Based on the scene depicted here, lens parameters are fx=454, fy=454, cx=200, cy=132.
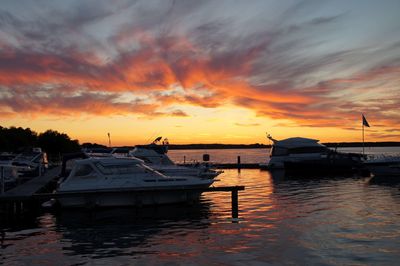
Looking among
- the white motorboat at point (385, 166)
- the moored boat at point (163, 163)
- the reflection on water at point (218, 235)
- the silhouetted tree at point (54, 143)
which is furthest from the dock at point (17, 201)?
the silhouetted tree at point (54, 143)

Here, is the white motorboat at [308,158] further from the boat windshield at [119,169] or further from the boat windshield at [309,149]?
the boat windshield at [119,169]

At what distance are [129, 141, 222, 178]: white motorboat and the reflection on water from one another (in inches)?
247

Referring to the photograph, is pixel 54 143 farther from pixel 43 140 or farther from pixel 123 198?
pixel 123 198

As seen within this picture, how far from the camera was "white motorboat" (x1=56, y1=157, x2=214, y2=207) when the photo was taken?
23062 mm

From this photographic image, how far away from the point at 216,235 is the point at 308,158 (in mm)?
41740

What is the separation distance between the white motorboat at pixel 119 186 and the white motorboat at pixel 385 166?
25.1m

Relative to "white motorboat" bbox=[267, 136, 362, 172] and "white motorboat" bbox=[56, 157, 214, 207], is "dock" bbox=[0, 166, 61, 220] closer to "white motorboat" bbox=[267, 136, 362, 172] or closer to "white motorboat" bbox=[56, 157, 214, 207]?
"white motorboat" bbox=[56, 157, 214, 207]

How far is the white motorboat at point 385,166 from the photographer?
42781 mm

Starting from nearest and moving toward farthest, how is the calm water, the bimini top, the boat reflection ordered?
1. the calm water
2. the boat reflection
3. the bimini top

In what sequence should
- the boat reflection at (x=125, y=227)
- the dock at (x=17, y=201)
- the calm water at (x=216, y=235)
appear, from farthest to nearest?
the dock at (x=17, y=201)
the boat reflection at (x=125, y=227)
the calm water at (x=216, y=235)

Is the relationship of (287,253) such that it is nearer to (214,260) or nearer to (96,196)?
(214,260)

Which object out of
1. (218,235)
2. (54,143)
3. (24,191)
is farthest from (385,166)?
(54,143)

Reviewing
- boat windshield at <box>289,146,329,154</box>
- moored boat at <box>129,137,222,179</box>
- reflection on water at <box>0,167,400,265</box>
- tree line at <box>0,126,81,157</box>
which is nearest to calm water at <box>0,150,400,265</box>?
reflection on water at <box>0,167,400,265</box>

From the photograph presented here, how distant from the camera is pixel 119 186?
23375mm
